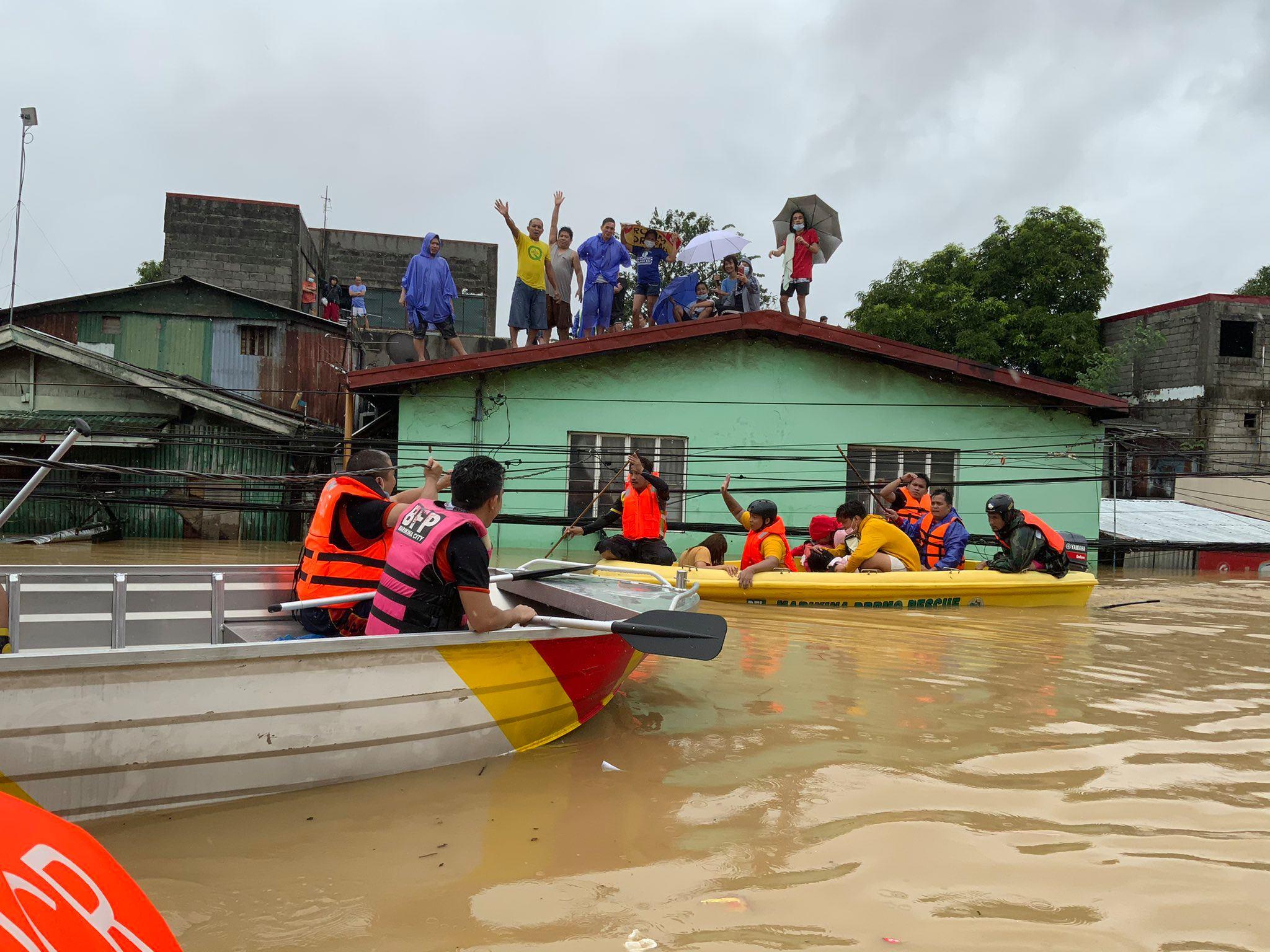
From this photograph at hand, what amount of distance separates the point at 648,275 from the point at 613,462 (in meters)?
3.16

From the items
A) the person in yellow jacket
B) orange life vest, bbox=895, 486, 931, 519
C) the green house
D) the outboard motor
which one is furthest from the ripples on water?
the green house

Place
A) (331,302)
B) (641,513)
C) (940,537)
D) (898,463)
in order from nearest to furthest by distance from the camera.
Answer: (940,537) → (641,513) → (898,463) → (331,302)

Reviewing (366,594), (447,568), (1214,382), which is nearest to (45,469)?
(366,594)

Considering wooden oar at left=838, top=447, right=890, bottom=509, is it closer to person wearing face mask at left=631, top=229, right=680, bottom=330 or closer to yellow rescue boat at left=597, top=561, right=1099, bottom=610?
yellow rescue boat at left=597, top=561, right=1099, bottom=610

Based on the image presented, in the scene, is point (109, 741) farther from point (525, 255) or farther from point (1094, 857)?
point (525, 255)

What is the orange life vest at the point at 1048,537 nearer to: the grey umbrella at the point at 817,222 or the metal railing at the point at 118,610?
the grey umbrella at the point at 817,222

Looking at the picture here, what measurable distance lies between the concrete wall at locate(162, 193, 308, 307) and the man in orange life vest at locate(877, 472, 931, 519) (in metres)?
19.1

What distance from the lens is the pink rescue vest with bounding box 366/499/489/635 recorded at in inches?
179

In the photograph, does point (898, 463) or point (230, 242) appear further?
point (230, 242)

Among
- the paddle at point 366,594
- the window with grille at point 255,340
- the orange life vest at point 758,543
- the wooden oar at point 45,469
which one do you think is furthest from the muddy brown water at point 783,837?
the window with grille at point 255,340

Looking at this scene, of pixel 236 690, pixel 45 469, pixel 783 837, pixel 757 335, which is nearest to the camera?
pixel 783 837

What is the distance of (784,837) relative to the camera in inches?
148

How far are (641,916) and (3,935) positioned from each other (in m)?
2.01

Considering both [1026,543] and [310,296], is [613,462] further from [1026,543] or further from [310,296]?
[310,296]
